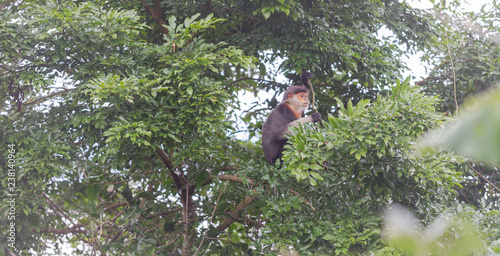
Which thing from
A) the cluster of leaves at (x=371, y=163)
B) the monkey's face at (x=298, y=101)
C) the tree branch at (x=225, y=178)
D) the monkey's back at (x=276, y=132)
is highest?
the monkey's face at (x=298, y=101)

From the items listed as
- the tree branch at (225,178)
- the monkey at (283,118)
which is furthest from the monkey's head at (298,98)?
the tree branch at (225,178)

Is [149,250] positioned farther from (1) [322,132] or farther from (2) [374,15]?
(2) [374,15]

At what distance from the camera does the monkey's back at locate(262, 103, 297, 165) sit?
4694 millimetres

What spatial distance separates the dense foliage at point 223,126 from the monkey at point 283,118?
28 cm

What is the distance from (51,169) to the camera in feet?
13.9

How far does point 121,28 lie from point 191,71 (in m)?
0.76

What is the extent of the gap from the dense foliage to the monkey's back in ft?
1.35

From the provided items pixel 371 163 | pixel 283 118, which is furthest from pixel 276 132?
pixel 371 163

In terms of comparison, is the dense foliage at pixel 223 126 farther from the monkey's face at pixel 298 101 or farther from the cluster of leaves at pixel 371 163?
the monkey's face at pixel 298 101

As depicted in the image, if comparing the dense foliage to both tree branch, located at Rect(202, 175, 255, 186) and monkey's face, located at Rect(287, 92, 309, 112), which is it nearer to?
tree branch, located at Rect(202, 175, 255, 186)

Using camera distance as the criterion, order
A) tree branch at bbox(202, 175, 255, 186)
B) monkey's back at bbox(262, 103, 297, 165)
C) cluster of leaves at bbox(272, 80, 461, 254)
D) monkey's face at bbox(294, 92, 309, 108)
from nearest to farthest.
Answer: cluster of leaves at bbox(272, 80, 461, 254) < tree branch at bbox(202, 175, 255, 186) < monkey's back at bbox(262, 103, 297, 165) < monkey's face at bbox(294, 92, 309, 108)

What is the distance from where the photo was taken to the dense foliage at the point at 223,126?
10.6 ft

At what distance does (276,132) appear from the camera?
15.4ft

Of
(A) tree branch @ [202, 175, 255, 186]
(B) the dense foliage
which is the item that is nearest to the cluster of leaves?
(B) the dense foliage
